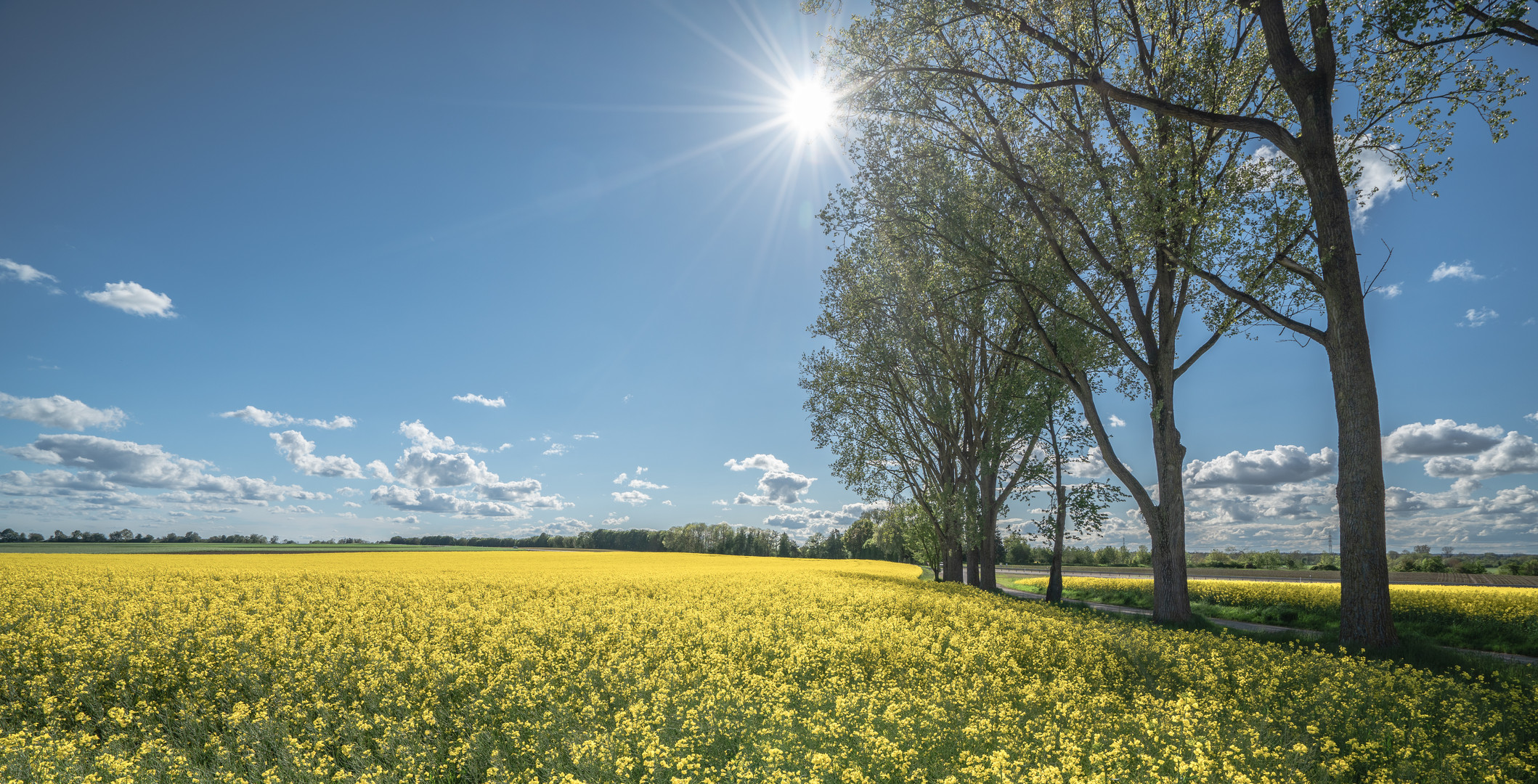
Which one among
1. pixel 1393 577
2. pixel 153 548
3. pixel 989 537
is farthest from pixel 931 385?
pixel 153 548

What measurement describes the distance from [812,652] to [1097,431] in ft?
35.9

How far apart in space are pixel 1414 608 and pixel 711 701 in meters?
26.3

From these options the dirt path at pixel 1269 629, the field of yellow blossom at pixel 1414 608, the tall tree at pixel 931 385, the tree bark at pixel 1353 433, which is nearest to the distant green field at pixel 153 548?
the tall tree at pixel 931 385

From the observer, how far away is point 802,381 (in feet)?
97.8

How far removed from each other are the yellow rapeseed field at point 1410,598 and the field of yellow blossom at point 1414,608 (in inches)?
0.9

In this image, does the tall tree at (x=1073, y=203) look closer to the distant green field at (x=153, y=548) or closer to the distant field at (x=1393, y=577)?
the distant field at (x=1393, y=577)

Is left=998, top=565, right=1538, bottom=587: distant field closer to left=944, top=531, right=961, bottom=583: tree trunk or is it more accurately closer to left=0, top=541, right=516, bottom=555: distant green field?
left=944, top=531, right=961, bottom=583: tree trunk

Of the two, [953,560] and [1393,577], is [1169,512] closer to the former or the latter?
[953,560]

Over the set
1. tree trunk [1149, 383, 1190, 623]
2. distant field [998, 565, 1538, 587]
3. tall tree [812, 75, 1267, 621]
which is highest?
tall tree [812, 75, 1267, 621]

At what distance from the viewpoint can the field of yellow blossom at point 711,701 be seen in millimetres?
5273

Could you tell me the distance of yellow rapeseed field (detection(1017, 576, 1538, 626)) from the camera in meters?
18.2

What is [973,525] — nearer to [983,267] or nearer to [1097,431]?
[1097,431]

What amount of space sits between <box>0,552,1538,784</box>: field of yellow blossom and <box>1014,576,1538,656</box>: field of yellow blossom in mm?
12588

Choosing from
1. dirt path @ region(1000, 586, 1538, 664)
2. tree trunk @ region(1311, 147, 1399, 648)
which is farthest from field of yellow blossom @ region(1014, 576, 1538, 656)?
tree trunk @ region(1311, 147, 1399, 648)
